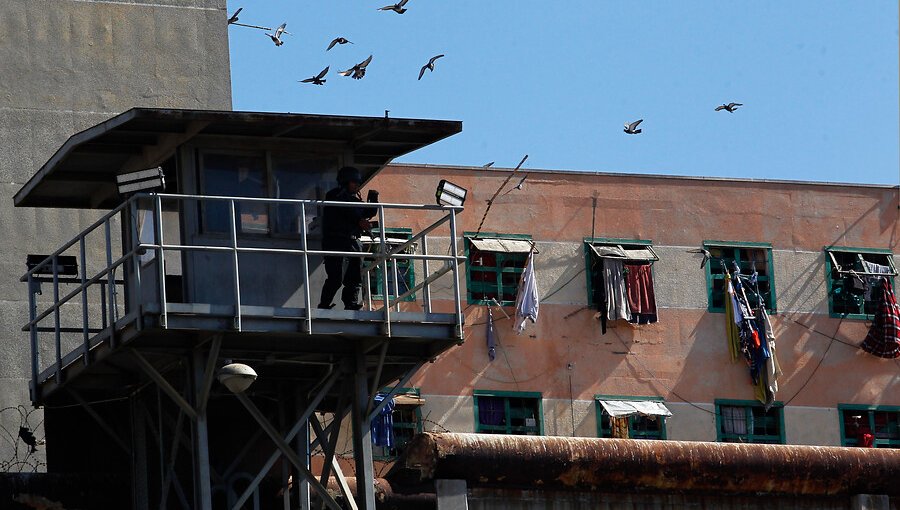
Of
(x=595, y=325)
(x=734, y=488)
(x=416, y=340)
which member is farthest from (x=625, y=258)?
(x=416, y=340)

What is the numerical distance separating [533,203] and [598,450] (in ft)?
38.1

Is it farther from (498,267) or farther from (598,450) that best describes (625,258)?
(598,450)

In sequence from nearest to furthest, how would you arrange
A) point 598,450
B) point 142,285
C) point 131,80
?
point 142,285, point 598,450, point 131,80

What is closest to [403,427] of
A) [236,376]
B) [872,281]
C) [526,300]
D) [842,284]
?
[526,300]

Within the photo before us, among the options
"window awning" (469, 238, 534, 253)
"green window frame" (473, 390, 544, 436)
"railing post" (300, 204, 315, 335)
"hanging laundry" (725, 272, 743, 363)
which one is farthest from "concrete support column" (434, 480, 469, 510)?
"hanging laundry" (725, 272, 743, 363)

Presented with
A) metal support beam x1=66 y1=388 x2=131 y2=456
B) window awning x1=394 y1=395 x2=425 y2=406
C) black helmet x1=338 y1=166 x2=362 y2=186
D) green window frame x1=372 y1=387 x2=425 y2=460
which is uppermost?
black helmet x1=338 y1=166 x2=362 y2=186

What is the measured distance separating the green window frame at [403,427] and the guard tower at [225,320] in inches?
320

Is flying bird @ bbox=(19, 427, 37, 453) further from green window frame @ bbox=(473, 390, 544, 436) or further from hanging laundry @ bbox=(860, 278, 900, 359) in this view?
hanging laundry @ bbox=(860, 278, 900, 359)

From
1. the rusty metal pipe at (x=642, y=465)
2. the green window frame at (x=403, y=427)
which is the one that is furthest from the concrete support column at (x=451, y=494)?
the green window frame at (x=403, y=427)

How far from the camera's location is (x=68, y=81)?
36.2m

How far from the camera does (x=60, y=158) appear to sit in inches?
1160

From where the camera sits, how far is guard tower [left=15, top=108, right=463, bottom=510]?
27.2m

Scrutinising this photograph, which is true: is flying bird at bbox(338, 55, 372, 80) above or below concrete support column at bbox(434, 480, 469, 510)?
above

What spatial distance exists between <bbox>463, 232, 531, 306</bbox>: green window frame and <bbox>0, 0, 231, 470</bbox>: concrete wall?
6222mm
